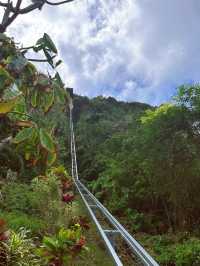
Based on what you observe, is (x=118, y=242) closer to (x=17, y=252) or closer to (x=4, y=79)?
(x=17, y=252)

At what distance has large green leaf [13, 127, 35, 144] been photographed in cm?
174

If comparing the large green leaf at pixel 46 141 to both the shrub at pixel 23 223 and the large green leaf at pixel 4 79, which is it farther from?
the shrub at pixel 23 223

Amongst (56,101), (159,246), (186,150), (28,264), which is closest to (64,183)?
(159,246)

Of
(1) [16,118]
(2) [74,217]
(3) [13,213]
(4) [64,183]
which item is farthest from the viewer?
(4) [64,183]

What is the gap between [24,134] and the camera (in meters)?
1.75

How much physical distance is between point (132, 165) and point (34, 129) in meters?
17.1

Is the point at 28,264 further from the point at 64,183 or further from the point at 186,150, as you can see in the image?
the point at 186,150

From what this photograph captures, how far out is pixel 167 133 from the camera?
16.6 meters

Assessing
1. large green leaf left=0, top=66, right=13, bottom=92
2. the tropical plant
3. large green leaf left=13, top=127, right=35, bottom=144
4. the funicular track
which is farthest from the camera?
the funicular track

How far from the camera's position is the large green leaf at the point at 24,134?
174 centimetres

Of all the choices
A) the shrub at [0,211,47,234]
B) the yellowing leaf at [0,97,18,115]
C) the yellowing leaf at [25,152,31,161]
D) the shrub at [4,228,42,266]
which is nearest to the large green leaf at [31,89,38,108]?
the yellowing leaf at [25,152,31,161]

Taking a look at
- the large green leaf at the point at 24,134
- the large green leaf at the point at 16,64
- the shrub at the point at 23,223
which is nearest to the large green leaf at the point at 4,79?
the large green leaf at the point at 16,64

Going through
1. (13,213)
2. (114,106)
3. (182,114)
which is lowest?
(13,213)

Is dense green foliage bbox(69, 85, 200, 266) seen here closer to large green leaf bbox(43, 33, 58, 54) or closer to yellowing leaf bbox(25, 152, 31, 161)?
yellowing leaf bbox(25, 152, 31, 161)
